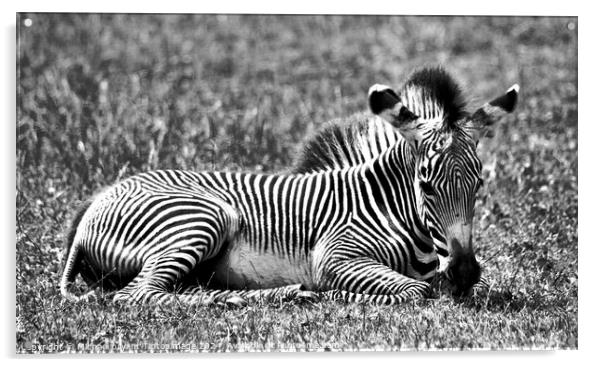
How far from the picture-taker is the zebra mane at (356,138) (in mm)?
7629

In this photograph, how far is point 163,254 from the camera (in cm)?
732

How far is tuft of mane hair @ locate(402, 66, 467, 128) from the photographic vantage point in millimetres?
7297

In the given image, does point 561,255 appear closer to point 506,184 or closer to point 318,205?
point 506,184

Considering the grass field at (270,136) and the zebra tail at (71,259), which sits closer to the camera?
the grass field at (270,136)

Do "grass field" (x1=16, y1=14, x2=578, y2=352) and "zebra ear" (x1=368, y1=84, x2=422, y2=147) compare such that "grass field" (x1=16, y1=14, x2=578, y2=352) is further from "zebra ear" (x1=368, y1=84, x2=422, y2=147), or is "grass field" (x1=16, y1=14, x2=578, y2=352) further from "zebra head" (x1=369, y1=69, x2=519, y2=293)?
"zebra ear" (x1=368, y1=84, x2=422, y2=147)

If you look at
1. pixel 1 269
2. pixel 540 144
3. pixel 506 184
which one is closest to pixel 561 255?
pixel 506 184

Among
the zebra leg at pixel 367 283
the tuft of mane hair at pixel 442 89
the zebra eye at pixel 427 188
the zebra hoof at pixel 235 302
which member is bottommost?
the zebra hoof at pixel 235 302

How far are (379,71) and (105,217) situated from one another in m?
4.62

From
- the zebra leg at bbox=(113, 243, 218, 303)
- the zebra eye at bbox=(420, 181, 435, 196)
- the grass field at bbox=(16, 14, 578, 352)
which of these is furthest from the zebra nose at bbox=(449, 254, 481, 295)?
the zebra leg at bbox=(113, 243, 218, 303)

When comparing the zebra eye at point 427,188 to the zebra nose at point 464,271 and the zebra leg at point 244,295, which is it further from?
the zebra leg at point 244,295

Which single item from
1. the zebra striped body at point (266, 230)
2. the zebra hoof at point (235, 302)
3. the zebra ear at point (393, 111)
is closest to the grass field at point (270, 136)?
the zebra hoof at point (235, 302)

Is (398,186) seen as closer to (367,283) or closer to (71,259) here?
(367,283)

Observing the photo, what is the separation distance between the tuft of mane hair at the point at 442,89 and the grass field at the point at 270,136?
0.39 feet
